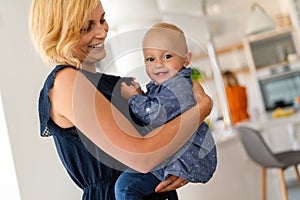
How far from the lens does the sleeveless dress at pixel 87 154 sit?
481 millimetres

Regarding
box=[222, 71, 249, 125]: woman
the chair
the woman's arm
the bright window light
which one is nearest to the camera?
the woman's arm

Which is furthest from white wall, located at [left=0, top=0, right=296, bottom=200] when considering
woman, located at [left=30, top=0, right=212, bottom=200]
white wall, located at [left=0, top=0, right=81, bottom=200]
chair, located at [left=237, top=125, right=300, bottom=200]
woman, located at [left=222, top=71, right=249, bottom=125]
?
woman, located at [left=222, top=71, right=249, bottom=125]

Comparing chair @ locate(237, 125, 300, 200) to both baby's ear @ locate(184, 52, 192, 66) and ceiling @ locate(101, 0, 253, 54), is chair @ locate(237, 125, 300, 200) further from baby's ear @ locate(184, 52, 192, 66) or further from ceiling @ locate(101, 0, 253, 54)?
baby's ear @ locate(184, 52, 192, 66)

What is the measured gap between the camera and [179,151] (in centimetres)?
47

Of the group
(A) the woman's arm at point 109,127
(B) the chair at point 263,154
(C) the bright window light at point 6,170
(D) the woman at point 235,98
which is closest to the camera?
(A) the woman's arm at point 109,127

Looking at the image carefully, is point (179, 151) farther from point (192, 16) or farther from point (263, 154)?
point (192, 16)

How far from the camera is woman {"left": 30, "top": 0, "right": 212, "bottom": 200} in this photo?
0.44 m

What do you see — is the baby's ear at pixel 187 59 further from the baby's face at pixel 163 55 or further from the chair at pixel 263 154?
the chair at pixel 263 154

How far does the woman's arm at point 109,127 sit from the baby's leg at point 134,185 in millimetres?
32

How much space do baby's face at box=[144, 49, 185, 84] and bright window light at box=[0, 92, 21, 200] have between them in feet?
0.71

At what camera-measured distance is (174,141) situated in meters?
0.45

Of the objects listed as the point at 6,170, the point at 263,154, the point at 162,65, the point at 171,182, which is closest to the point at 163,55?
the point at 162,65

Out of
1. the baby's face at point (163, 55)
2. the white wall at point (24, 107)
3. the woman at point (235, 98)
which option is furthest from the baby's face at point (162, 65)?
the woman at point (235, 98)

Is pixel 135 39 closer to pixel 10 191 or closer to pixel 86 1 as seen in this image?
pixel 86 1
